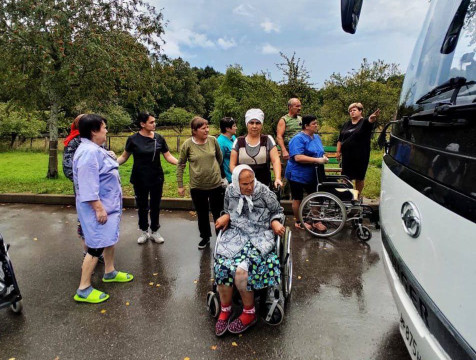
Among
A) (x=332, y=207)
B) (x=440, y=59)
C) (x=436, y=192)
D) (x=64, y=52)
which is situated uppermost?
(x=64, y=52)

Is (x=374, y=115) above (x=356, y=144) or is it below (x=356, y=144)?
above

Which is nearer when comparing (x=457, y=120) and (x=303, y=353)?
(x=457, y=120)

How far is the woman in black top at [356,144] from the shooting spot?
503 centimetres

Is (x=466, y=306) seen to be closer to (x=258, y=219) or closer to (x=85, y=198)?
(x=258, y=219)

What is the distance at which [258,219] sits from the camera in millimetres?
2939

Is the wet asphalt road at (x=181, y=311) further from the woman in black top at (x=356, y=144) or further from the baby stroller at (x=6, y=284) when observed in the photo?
the woman in black top at (x=356, y=144)

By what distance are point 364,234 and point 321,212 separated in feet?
2.19

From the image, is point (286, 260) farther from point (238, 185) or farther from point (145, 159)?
point (145, 159)

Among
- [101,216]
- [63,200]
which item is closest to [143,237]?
[101,216]

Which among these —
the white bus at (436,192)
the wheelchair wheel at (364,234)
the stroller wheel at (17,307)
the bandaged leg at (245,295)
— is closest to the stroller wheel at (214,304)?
the bandaged leg at (245,295)

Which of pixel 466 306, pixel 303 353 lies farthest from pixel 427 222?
pixel 303 353

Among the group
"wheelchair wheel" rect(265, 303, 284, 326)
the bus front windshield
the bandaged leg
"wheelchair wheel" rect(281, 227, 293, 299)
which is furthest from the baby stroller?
the bus front windshield

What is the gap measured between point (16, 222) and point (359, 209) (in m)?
5.82

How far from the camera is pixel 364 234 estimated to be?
453 cm
